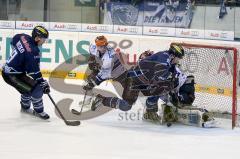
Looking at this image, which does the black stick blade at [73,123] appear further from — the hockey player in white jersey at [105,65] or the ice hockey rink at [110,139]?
the hockey player in white jersey at [105,65]

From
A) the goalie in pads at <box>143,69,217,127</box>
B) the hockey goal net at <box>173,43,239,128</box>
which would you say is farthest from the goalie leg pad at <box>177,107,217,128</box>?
the hockey goal net at <box>173,43,239,128</box>

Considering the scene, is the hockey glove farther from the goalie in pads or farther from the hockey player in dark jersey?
the goalie in pads

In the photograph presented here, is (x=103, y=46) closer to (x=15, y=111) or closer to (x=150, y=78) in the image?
(x=150, y=78)

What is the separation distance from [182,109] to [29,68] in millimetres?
1739

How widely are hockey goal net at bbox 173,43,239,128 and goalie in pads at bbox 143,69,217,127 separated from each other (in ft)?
1.59

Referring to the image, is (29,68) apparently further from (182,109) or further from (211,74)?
(211,74)

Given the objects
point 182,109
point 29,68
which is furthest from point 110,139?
point 29,68

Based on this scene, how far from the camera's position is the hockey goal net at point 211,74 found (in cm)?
628

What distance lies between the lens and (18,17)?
9.94 meters

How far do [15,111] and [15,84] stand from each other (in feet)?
2.10

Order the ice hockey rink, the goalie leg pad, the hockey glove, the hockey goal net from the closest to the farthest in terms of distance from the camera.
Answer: the ice hockey rink < the hockey glove < the goalie leg pad < the hockey goal net

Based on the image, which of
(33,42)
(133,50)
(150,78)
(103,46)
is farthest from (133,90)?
(133,50)

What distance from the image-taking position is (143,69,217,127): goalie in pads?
5699mm

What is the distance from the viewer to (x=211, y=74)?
6.65m
